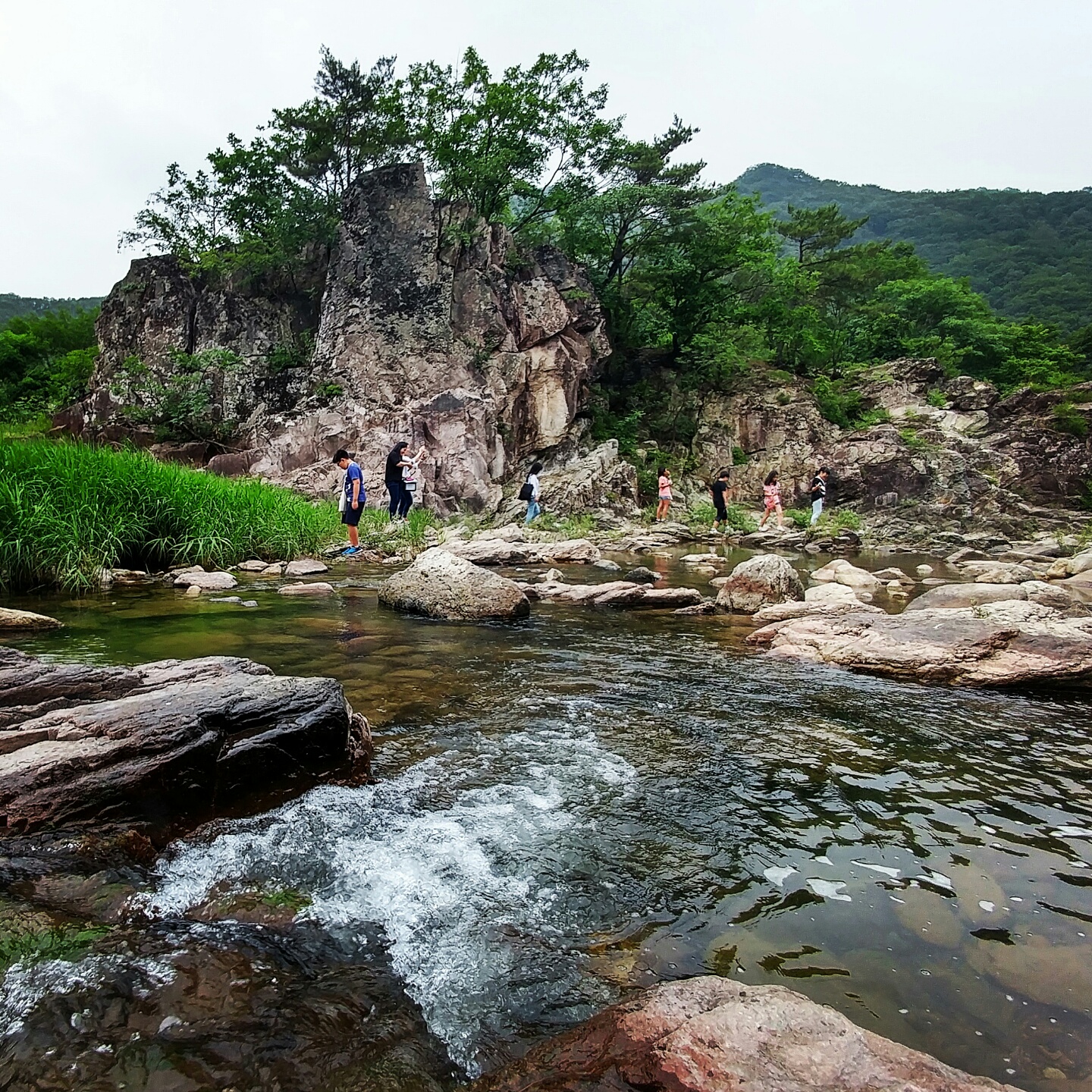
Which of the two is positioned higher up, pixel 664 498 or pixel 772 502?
pixel 664 498

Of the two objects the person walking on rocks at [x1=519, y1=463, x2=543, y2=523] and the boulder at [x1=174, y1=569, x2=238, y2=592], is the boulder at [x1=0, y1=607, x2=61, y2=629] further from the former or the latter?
the person walking on rocks at [x1=519, y1=463, x2=543, y2=523]

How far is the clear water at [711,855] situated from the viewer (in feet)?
6.27

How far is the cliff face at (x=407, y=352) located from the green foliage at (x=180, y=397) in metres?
0.51

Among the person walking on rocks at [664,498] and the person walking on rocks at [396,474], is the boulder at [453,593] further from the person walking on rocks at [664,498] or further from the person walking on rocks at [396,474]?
the person walking on rocks at [664,498]

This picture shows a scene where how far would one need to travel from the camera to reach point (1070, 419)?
28.2m

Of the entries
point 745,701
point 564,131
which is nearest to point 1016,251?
point 564,131

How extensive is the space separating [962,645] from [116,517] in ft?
33.1

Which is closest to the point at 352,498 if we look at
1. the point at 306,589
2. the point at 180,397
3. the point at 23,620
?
the point at 306,589

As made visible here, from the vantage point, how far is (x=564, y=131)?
26.0 meters

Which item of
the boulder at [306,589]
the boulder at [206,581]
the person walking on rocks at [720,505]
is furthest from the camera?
the person walking on rocks at [720,505]

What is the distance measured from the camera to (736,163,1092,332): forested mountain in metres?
53.9

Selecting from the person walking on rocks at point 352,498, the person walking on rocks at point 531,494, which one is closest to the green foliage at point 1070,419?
the person walking on rocks at point 531,494

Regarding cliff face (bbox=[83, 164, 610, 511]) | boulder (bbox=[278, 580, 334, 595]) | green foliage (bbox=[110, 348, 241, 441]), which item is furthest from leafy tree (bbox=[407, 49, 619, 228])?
boulder (bbox=[278, 580, 334, 595])

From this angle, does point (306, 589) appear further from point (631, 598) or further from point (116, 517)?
point (631, 598)
